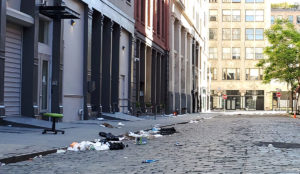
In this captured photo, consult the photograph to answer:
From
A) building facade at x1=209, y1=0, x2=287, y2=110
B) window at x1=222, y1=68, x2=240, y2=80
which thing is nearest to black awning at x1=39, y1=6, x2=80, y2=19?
building facade at x1=209, y1=0, x2=287, y2=110

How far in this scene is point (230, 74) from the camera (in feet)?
319

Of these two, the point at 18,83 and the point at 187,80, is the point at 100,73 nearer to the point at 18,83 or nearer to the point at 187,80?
the point at 18,83

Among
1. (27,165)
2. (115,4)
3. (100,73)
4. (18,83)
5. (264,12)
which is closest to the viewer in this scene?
(27,165)

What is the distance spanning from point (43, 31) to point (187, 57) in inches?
1650

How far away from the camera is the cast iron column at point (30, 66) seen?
2009 centimetres

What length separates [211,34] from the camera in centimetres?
9869

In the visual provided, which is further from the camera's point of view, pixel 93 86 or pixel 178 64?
A: pixel 178 64

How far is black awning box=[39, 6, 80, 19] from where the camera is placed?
20.6m

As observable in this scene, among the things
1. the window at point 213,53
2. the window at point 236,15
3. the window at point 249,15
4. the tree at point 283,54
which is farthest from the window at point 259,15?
the tree at point 283,54

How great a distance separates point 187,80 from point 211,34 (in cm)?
3677

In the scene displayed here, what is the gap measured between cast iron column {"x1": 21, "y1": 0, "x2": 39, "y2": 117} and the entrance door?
146cm

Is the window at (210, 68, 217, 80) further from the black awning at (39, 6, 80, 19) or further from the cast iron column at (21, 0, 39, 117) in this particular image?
the cast iron column at (21, 0, 39, 117)

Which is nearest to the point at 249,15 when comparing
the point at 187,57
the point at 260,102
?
the point at 260,102

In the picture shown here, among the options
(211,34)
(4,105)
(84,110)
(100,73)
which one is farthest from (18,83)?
(211,34)
